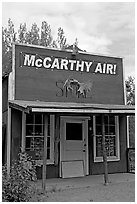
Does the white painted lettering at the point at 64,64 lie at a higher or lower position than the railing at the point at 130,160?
higher

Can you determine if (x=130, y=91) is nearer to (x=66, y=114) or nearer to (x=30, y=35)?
(x=30, y=35)

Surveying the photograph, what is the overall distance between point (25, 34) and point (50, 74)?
1396 centimetres

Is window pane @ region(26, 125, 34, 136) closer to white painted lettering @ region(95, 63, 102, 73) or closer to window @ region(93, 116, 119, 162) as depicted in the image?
window @ region(93, 116, 119, 162)

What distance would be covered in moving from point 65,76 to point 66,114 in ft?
6.68

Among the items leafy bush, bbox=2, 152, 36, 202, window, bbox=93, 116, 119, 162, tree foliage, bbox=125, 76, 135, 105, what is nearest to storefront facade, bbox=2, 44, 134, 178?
window, bbox=93, 116, 119, 162

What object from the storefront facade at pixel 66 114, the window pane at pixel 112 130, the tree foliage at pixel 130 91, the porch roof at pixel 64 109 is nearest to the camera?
the porch roof at pixel 64 109

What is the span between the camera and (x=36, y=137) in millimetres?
10586

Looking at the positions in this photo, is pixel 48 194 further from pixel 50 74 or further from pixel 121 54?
pixel 121 54

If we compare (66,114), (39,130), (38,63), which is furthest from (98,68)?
(39,130)

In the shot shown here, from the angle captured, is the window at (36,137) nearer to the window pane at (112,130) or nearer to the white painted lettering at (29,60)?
the white painted lettering at (29,60)

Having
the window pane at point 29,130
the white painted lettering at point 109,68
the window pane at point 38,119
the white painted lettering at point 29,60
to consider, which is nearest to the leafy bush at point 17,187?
the window pane at point 29,130

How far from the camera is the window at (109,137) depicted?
11.7 meters

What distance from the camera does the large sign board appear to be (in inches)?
419

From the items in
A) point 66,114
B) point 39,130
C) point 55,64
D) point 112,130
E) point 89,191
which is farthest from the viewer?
point 112,130
